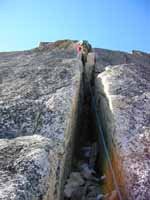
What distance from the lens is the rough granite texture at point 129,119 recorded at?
22.2 ft

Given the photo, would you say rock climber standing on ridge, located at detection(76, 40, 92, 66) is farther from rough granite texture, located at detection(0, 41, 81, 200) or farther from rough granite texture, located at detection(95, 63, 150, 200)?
rough granite texture, located at detection(95, 63, 150, 200)

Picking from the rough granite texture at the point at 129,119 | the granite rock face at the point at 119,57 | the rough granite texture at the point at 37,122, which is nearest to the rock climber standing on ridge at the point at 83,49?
the rough granite texture at the point at 37,122

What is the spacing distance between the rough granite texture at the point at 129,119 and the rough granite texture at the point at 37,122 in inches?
30.7

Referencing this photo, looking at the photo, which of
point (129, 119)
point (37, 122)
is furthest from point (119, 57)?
point (37, 122)

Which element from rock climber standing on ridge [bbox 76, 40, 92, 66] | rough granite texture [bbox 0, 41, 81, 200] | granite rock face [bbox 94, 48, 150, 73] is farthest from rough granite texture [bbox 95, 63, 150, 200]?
granite rock face [bbox 94, 48, 150, 73]

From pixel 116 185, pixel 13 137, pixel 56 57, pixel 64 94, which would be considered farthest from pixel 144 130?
pixel 56 57

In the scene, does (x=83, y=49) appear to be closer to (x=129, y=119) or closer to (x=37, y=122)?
(x=129, y=119)

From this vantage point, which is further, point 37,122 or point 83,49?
point 83,49

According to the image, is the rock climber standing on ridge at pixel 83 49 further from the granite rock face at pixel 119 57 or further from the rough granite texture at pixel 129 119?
the rough granite texture at pixel 129 119

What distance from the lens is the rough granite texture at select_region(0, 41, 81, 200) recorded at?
19.4 feet

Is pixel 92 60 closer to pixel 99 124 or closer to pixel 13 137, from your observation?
pixel 99 124

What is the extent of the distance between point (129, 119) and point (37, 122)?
189 cm

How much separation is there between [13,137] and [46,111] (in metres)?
0.99

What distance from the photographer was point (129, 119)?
8.12 meters
